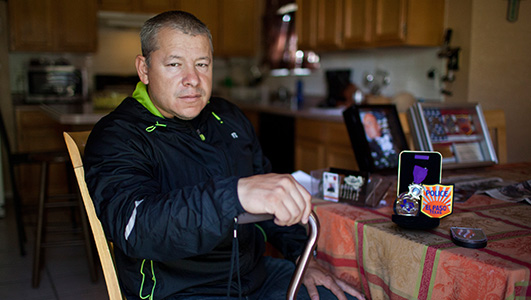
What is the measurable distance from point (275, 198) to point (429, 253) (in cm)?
42

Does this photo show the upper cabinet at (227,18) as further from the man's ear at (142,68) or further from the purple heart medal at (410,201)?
the purple heart medal at (410,201)

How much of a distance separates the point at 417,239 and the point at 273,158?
3.95 m

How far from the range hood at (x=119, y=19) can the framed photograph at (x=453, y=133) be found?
170 inches

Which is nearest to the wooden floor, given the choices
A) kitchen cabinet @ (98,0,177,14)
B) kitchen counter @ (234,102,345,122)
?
kitchen counter @ (234,102,345,122)

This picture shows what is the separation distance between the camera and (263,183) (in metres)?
0.88

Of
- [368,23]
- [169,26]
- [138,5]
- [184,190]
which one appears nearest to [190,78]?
[169,26]

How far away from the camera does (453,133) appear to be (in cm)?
194

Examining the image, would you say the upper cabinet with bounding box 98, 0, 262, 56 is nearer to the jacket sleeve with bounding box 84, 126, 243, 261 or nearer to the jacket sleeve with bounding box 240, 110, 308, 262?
the jacket sleeve with bounding box 240, 110, 308, 262

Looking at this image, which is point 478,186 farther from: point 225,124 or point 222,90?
point 222,90

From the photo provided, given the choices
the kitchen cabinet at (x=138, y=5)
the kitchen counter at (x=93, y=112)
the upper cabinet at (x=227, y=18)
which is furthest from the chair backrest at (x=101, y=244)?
the upper cabinet at (x=227, y=18)

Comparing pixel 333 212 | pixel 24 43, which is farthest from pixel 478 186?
pixel 24 43

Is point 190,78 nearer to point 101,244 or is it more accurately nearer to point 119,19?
point 101,244

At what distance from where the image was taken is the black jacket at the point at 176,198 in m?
0.90

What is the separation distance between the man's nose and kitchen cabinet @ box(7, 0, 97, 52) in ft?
14.4
